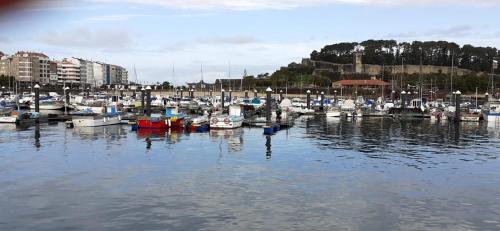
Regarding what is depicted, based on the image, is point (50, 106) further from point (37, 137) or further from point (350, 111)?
point (350, 111)

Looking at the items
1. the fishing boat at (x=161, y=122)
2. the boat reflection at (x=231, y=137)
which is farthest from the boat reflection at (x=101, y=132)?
the boat reflection at (x=231, y=137)

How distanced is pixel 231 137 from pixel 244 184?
2320 centimetres

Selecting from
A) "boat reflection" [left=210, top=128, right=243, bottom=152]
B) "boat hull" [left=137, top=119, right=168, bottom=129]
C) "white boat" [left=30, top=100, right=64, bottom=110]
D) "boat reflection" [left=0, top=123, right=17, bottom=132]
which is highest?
"white boat" [left=30, top=100, right=64, bottom=110]

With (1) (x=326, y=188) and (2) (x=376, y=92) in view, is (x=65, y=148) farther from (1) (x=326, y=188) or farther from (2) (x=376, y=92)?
(2) (x=376, y=92)

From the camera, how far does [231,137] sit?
49.2 metres

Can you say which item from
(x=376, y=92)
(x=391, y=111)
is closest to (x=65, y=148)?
(x=391, y=111)

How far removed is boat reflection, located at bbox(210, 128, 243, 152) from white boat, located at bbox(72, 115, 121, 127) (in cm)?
1422

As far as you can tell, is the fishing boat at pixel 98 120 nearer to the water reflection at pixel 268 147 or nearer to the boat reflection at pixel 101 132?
the boat reflection at pixel 101 132

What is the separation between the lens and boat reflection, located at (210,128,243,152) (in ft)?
136

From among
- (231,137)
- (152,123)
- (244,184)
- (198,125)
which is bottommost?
(244,184)

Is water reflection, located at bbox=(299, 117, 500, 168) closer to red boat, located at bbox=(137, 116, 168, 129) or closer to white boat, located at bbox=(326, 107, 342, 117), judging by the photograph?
red boat, located at bbox=(137, 116, 168, 129)

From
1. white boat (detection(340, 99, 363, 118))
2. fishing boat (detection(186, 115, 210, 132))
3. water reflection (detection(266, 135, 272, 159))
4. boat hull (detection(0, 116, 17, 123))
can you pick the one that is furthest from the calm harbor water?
white boat (detection(340, 99, 363, 118))

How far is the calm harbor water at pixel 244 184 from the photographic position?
19469 millimetres

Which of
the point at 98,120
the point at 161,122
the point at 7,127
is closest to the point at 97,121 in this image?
the point at 98,120
